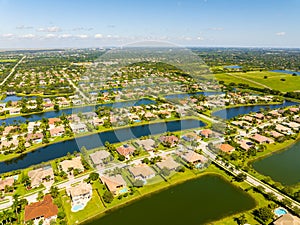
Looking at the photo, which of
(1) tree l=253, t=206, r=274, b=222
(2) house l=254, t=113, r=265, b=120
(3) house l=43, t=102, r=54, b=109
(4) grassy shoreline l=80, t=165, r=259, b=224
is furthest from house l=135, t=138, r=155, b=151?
Result: (3) house l=43, t=102, r=54, b=109

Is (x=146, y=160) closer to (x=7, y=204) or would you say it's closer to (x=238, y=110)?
(x=7, y=204)

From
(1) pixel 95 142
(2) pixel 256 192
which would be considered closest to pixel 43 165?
(1) pixel 95 142

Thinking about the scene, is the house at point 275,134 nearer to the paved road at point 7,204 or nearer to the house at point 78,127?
the house at point 78,127

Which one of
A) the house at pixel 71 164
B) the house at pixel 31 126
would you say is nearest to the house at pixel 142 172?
the house at pixel 71 164

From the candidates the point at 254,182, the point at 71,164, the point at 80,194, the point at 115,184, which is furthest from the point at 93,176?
the point at 254,182

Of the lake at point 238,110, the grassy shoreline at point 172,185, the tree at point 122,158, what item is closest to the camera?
the grassy shoreline at point 172,185

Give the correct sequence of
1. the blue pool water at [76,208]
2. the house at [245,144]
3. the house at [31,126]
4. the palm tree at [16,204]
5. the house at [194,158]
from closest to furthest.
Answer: the palm tree at [16,204], the blue pool water at [76,208], the house at [194,158], the house at [245,144], the house at [31,126]

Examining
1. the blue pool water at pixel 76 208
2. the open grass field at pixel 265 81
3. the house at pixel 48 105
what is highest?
the open grass field at pixel 265 81

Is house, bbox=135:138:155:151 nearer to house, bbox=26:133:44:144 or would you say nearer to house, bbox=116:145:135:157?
house, bbox=116:145:135:157
